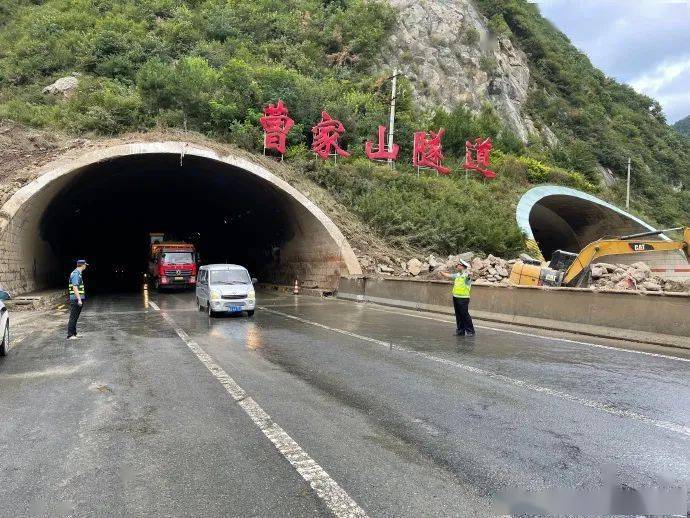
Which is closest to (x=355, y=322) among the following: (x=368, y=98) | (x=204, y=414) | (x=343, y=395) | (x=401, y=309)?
(x=401, y=309)

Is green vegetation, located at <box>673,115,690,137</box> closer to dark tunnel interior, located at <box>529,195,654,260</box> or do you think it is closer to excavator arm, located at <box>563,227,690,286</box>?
dark tunnel interior, located at <box>529,195,654,260</box>

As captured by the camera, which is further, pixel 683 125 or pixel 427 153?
pixel 683 125

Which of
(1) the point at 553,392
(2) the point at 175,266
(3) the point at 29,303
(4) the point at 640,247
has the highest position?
(4) the point at 640,247

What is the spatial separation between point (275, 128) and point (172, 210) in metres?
16.9

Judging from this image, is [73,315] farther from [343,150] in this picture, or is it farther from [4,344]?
[343,150]

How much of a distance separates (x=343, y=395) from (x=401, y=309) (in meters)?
13.0

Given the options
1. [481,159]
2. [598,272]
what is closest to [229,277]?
[598,272]

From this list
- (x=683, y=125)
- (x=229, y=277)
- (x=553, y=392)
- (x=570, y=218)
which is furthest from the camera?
(x=683, y=125)

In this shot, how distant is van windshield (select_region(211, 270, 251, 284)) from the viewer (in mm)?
16656

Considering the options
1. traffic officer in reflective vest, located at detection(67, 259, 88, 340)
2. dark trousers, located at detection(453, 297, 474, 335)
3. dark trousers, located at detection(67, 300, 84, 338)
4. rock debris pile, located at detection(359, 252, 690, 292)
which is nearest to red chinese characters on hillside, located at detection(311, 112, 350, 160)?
rock debris pile, located at detection(359, 252, 690, 292)

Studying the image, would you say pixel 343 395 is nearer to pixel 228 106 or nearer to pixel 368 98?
pixel 228 106

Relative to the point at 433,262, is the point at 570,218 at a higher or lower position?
higher

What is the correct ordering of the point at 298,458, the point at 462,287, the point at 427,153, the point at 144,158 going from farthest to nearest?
the point at 427,153 → the point at 144,158 → the point at 462,287 → the point at 298,458

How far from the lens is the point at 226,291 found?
1583 cm
